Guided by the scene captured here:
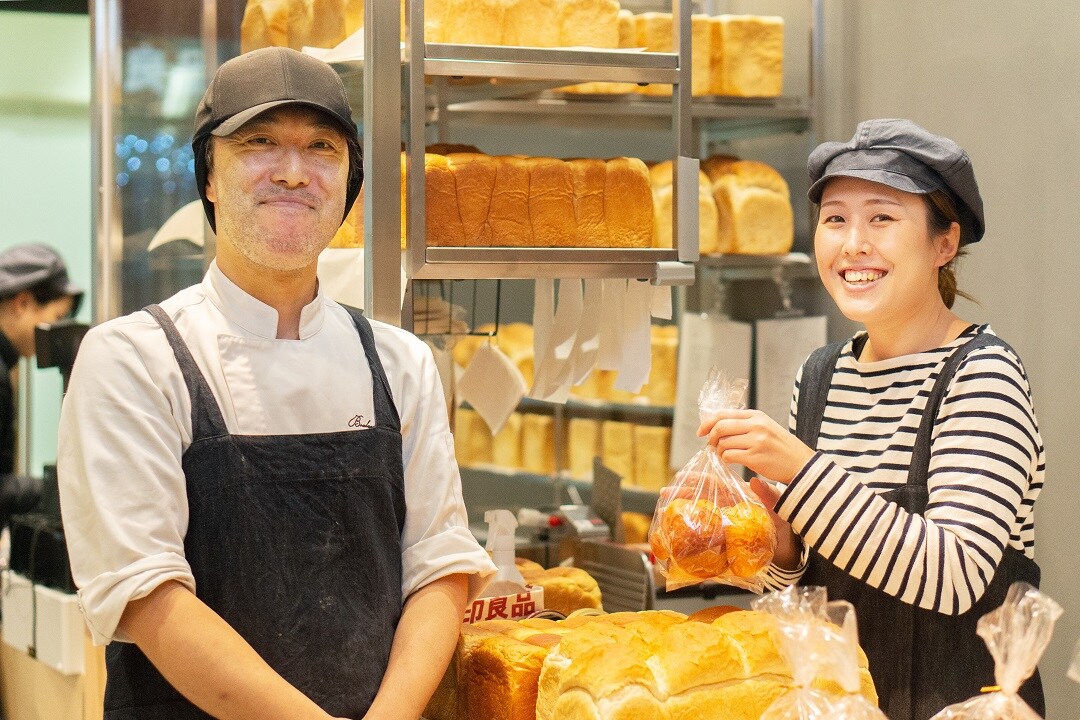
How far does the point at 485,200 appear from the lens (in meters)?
2.53

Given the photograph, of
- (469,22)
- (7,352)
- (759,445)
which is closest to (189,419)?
(759,445)

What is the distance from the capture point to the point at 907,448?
195 cm

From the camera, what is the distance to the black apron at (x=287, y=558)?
5.38 feet

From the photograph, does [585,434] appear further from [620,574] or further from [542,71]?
[542,71]

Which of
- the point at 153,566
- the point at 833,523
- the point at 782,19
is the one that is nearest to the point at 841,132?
the point at 782,19

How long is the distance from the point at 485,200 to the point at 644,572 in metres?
1.01

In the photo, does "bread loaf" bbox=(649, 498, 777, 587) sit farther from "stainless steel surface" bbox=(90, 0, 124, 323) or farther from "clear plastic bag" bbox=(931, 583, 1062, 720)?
"stainless steel surface" bbox=(90, 0, 124, 323)

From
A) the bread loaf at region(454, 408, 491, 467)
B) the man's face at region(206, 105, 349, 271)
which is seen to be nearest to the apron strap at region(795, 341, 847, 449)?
the man's face at region(206, 105, 349, 271)

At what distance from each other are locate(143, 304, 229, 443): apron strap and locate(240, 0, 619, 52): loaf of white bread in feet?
3.20

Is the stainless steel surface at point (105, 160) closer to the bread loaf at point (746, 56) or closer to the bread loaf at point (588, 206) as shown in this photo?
the bread loaf at point (588, 206)

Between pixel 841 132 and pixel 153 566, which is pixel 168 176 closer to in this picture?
pixel 153 566

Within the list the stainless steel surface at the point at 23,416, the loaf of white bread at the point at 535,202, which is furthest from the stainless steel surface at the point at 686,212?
the stainless steel surface at the point at 23,416

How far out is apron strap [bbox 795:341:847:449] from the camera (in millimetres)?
2141

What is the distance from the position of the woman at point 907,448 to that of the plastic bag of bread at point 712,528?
44mm
